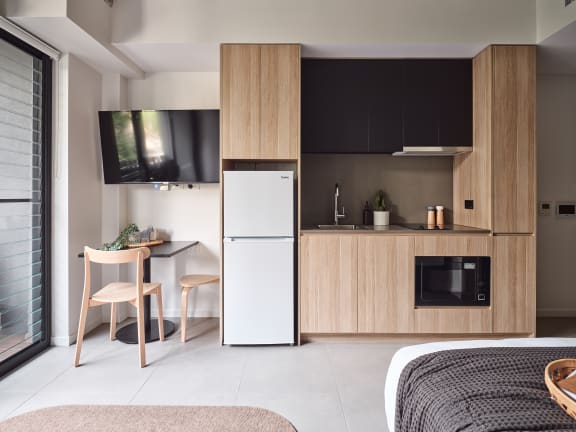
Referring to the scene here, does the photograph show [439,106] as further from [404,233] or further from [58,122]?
[58,122]

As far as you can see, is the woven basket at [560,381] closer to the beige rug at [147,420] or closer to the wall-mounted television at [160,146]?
the beige rug at [147,420]

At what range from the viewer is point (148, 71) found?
378cm

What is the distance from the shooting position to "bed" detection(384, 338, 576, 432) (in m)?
1.03

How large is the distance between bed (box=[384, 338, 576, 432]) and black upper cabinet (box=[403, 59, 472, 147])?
2.13 meters

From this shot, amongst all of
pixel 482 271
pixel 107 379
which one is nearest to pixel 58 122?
pixel 107 379

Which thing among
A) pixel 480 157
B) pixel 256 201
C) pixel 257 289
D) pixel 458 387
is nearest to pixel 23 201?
pixel 256 201

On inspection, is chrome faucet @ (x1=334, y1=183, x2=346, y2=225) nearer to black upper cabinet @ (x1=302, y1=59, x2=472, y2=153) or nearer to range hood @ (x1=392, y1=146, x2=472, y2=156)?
black upper cabinet @ (x1=302, y1=59, x2=472, y2=153)

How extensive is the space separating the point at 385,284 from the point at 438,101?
162cm

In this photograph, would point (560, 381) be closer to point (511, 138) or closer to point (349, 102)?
point (511, 138)

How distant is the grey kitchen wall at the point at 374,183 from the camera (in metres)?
3.80

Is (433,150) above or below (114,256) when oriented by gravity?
above

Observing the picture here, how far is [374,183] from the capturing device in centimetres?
381

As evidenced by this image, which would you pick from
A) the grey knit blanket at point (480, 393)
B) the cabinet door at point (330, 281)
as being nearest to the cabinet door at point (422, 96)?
the cabinet door at point (330, 281)

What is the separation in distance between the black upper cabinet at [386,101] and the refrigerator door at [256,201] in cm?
47
